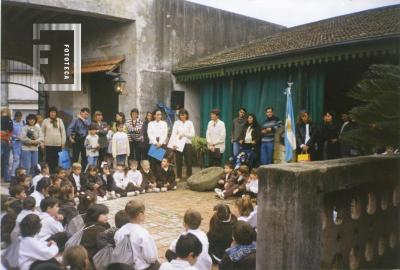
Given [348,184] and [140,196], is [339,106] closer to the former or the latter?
[140,196]

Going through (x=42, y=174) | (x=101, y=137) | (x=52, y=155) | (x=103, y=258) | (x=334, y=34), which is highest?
(x=334, y=34)

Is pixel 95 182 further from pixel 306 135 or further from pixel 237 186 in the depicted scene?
pixel 306 135

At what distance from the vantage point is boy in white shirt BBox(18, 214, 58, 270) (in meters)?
3.00

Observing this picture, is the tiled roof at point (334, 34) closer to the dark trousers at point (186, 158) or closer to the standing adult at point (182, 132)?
the standing adult at point (182, 132)

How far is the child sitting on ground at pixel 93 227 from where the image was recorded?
3459mm

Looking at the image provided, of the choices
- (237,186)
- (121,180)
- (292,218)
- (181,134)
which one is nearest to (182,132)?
(181,134)

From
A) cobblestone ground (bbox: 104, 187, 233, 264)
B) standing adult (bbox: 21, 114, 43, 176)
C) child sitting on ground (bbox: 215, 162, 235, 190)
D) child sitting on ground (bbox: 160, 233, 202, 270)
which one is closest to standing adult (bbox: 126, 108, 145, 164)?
cobblestone ground (bbox: 104, 187, 233, 264)

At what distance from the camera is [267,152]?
25.3 feet

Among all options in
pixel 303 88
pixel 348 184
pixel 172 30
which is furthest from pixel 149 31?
pixel 348 184

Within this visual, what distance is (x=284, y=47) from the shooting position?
26.4 feet

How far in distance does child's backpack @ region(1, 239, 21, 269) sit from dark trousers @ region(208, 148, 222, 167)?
5655mm

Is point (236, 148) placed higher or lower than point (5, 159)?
higher

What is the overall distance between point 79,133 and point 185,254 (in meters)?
5.21

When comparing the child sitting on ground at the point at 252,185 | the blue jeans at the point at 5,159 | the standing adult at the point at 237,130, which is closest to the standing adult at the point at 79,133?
the blue jeans at the point at 5,159
